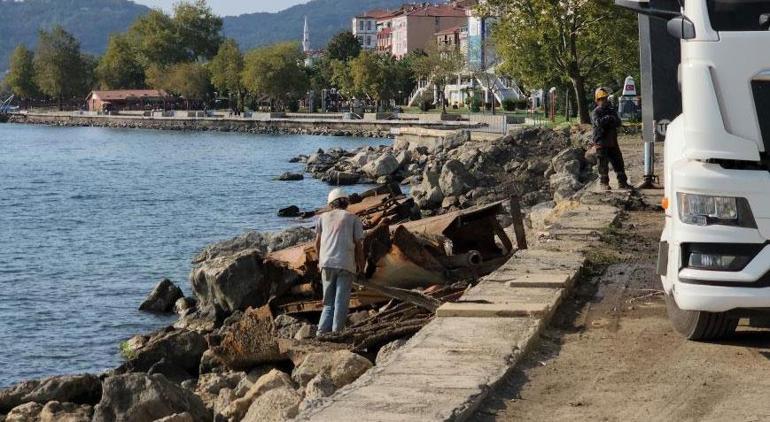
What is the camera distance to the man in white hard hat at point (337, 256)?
13.7 metres

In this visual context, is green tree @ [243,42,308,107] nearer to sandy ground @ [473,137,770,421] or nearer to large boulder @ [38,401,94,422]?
large boulder @ [38,401,94,422]

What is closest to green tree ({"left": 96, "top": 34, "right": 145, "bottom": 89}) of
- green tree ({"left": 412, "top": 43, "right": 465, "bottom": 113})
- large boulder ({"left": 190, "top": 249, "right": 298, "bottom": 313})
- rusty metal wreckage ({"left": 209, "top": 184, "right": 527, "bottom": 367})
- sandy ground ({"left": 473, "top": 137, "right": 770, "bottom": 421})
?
green tree ({"left": 412, "top": 43, "right": 465, "bottom": 113})

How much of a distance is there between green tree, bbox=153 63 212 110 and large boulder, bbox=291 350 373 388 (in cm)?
16462

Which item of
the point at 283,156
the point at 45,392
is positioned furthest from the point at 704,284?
the point at 283,156

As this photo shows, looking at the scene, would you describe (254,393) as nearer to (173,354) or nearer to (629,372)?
(629,372)

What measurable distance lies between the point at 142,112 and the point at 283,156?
83.4m

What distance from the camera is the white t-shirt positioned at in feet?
44.7

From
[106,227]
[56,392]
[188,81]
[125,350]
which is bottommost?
[106,227]

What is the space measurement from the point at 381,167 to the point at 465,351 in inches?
2015

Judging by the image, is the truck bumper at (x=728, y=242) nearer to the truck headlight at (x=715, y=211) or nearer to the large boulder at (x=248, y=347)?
the truck headlight at (x=715, y=211)

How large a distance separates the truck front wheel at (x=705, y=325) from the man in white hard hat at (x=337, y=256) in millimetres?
4680

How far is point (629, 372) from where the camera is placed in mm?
8742

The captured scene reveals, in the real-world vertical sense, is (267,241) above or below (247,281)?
below

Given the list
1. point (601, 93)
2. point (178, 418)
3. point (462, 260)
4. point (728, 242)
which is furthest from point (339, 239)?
point (601, 93)
